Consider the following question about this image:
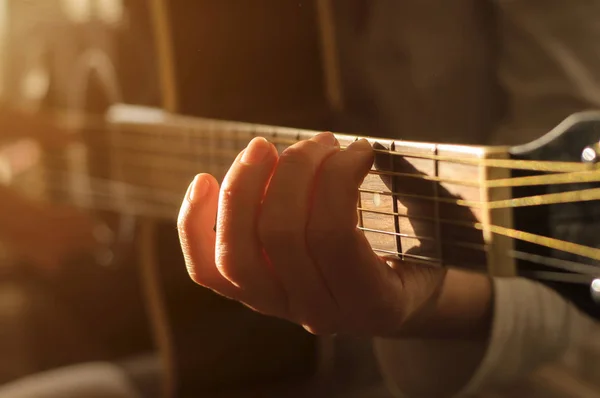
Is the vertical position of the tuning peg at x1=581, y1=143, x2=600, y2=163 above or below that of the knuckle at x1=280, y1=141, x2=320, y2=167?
below

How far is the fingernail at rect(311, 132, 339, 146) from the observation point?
0.32 meters

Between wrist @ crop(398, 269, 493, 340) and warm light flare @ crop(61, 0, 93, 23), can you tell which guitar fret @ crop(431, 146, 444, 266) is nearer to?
wrist @ crop(398, 269, 493, 340)

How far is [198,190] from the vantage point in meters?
0.35

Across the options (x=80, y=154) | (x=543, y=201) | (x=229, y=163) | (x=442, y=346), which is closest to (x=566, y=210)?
(x=543, y=201)

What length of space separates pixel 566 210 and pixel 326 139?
131 millimetres

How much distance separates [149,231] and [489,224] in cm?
45

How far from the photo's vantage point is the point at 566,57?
28 cm

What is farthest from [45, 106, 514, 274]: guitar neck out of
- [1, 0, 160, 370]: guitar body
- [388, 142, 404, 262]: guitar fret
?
[1, 0, 160, 370]: guitar body

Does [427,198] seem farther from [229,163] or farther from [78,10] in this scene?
[78,10]

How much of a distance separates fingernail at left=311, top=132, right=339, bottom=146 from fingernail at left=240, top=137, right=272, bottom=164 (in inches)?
1.1

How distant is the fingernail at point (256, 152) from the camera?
0.32m

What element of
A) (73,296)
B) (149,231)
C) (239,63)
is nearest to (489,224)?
(239,63)

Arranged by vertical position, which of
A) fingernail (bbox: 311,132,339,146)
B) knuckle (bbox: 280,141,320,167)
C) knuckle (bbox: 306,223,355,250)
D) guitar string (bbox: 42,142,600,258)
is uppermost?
fingernail (bbox: 311,132,339,146)

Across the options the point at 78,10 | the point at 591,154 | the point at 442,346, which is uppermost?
the point at 78,10
